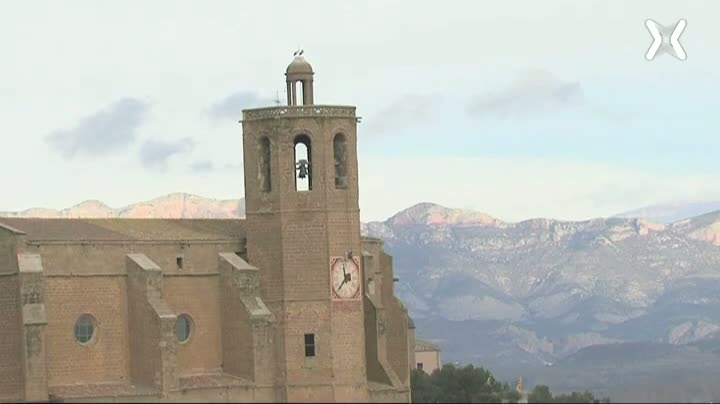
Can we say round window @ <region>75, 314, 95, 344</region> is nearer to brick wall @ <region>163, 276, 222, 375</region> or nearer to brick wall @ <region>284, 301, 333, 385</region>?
brick wall @ <region>163, 276, 222, 375</region>

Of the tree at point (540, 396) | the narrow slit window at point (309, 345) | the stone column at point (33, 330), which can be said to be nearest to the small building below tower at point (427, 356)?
the tree at point (540, 396)

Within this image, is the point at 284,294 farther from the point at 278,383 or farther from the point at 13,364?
the point at 13,364

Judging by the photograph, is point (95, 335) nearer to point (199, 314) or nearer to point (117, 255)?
point (117, 255)

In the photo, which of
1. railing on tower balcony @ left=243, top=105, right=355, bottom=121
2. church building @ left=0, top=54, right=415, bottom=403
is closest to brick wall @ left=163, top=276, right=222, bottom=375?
church building @ left=0, top=54, right=415, bottom=403

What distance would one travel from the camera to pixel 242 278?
92062 mm

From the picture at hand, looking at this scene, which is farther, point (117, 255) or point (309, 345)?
point (309, 345)

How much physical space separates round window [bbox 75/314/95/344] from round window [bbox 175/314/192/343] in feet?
11.8

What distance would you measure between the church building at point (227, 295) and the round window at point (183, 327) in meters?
0.06

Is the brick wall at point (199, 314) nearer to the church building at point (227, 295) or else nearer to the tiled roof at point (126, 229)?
the church building at point (227, 295)

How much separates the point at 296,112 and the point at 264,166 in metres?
2.65

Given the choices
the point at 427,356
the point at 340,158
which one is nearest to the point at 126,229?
the point at 340,158

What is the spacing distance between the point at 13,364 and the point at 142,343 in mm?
5052

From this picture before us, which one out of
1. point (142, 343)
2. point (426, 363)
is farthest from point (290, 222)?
point (426, 363)

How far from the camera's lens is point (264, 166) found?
311ft
